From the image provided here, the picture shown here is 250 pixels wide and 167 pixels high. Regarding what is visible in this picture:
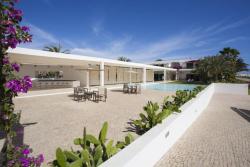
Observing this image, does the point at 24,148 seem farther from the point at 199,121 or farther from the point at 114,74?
the point at 114,74

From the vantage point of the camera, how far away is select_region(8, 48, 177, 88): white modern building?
13.8 metres

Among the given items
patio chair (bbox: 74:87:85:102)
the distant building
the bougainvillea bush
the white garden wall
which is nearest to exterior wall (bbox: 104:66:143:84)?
patio chair (bbox: 74:87:85:102)

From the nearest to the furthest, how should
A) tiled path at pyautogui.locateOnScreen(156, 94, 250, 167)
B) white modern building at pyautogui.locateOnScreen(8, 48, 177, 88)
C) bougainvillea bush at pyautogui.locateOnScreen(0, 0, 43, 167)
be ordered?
bougainvillea bush at pyautogui.locateOnScreen(0, 0, 43, 167) → tiled path at pyautogui.locateOnScreen(156, 94, 250, 167) → white modern building at pyautogui.locateOnScreen(8, 48, 177, 88)

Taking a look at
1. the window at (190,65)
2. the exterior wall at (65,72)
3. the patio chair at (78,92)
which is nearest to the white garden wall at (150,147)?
Result: the patio chair at (78,92)

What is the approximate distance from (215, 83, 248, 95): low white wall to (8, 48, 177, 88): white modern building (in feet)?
38.2

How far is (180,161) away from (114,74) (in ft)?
83.8

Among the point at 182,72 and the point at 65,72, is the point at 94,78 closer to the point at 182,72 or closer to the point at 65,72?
the point at 65,72

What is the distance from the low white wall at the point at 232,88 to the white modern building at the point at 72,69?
11.6 m

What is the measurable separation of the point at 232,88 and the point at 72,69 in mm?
22959

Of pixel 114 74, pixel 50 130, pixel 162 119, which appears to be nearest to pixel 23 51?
pixel 50 130

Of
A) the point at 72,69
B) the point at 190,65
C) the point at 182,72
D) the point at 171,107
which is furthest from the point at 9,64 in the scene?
the point at 190,65

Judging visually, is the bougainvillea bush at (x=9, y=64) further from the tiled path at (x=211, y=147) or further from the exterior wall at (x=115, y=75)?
the exterior wall at (x=115, y=75)

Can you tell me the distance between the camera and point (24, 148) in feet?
6.49

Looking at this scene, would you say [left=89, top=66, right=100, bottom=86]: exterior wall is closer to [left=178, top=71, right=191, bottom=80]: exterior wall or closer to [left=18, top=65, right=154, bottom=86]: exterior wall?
[left=18, top=65, right=154, bottom=86]: exterior wall
